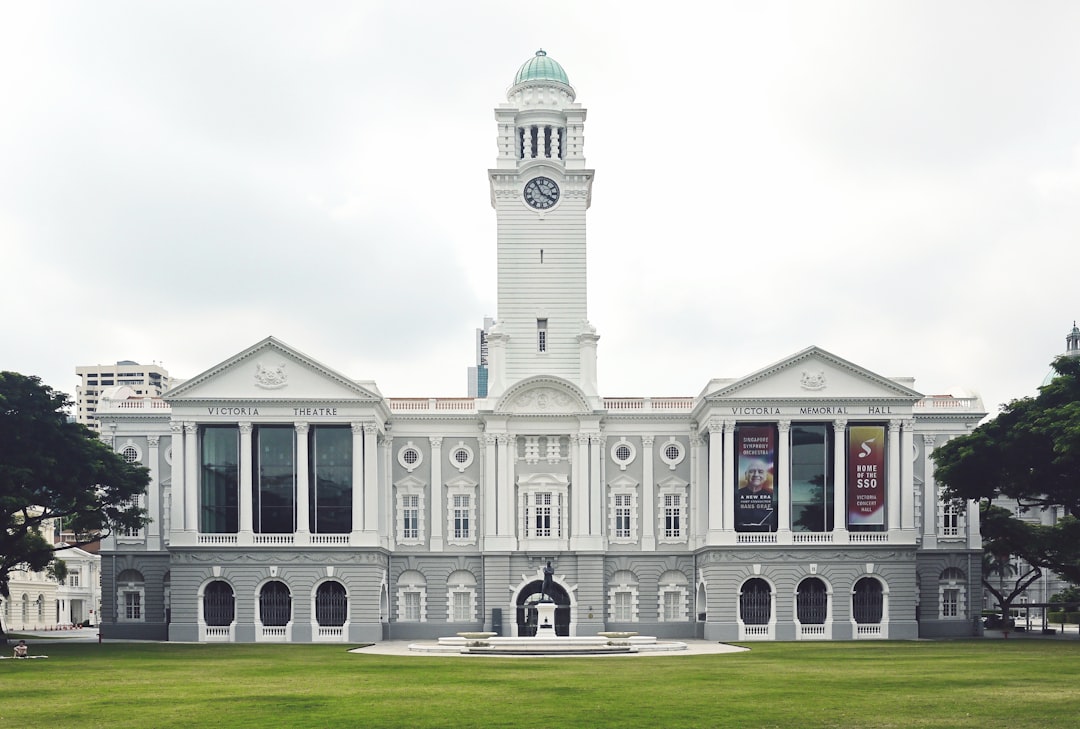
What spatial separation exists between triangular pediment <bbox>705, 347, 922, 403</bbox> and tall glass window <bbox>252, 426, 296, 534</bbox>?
77.7ft

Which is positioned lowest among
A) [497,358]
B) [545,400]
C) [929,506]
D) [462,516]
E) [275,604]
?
[275,604]

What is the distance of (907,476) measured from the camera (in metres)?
75.2

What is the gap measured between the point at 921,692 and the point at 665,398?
148ft

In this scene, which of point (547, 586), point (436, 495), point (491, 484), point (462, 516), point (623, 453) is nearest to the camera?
point (547, 586)

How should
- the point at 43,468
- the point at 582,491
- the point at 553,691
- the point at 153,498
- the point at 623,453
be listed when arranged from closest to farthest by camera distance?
the point at 553,691 < the point at 43,468 < the point at 582,491 < the point at 623,453 < the point at 153,498

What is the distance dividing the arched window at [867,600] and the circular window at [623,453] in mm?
14698

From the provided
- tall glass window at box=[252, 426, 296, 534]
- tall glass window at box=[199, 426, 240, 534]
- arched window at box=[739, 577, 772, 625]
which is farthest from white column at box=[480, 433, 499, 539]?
arched window at box=[739, 577, 772, 625]

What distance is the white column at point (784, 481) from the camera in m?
74.8

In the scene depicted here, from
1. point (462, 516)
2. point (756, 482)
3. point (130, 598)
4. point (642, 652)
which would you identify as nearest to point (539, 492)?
point (462, 516)

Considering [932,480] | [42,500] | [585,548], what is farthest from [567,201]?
[42,500]

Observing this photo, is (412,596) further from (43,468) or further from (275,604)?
(43,468)

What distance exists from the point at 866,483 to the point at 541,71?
31783mm

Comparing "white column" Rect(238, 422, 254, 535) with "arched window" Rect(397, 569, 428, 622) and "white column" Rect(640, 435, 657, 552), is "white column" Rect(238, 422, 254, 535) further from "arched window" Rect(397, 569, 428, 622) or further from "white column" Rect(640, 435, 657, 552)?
"white column" Rect(640, 435, 657, 552)

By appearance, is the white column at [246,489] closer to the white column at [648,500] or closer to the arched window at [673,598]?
the white column at [648,500]
